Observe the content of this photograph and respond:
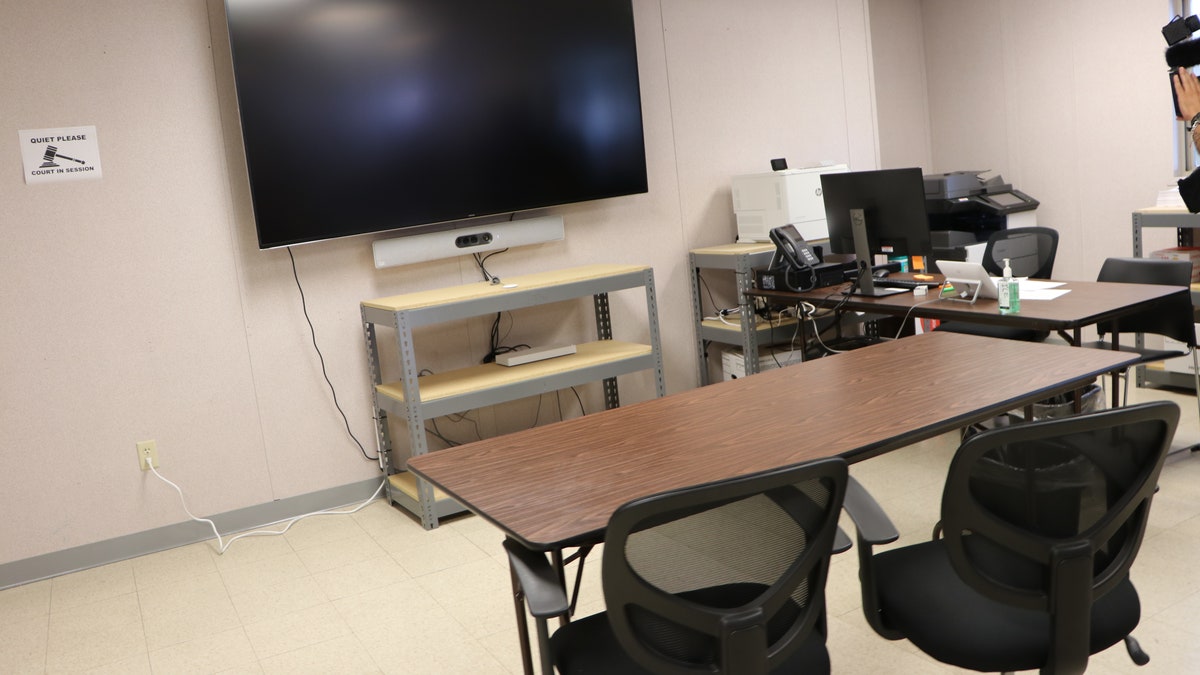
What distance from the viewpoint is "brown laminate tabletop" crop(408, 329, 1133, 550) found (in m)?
1.83

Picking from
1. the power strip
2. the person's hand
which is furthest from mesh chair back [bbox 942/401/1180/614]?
the power strip

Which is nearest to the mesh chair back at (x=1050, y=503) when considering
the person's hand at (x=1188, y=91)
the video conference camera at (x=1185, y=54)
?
the video conference camera at (x=1185, y=54)

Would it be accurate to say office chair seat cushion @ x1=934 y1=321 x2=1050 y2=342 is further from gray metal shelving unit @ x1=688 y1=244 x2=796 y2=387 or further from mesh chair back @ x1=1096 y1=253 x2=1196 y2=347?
gray metal shelving unit @ x1=688 y1=244 x2=796 y2=387

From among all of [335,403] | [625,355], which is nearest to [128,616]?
[335,403]

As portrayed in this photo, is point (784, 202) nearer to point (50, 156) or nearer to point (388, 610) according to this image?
point (388, 610)

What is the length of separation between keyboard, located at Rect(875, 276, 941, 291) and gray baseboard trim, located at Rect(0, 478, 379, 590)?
2463mm

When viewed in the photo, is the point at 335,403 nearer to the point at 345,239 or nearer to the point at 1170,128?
the point at 345,239

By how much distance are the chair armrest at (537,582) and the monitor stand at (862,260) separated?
2692 millimetres

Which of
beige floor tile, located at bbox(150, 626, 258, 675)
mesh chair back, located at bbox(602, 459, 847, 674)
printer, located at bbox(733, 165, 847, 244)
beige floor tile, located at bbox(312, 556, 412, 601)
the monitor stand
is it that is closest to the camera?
mesh chair back, located at bbox(602, 459, 847, 674)

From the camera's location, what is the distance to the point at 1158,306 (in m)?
3.52

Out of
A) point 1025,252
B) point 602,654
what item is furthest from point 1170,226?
point 602,654

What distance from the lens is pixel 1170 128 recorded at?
5164mm

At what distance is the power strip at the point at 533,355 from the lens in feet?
14.1

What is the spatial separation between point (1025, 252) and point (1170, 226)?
634 millimetres
